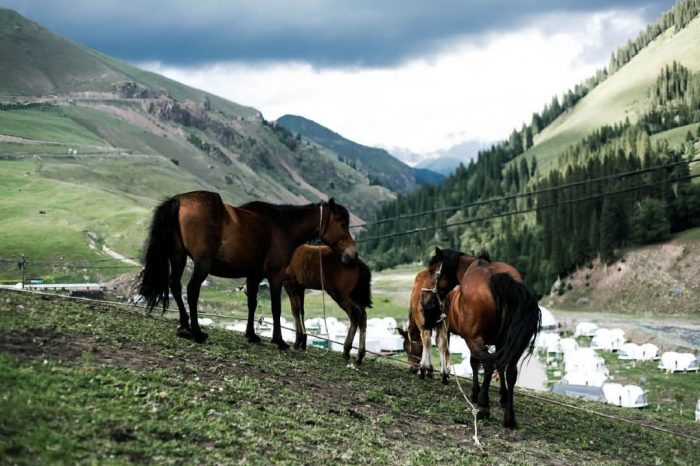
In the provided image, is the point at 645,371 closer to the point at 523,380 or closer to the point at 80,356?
the point at 523,380

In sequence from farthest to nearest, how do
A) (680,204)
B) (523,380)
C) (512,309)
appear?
(680,204), (523,380), (512,309)

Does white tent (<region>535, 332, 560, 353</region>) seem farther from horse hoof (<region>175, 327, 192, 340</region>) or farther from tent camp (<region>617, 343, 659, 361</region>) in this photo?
horse hoof (<region>175, 327, 192, 340</region>)

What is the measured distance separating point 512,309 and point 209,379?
662cm

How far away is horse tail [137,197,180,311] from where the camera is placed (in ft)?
52.4

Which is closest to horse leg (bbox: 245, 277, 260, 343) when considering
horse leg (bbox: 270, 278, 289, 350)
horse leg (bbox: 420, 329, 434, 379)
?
horse leg (bbox: 270, 278, 289, 350)

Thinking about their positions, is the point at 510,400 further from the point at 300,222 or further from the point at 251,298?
the point at 300,222

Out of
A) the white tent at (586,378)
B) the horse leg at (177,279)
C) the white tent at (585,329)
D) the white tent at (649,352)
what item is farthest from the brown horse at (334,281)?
the white tent at (585,329)

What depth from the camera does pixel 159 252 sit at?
16.2 metres

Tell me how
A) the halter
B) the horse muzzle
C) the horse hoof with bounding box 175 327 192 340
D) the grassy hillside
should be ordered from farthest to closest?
the horse muzzle < the halter < the horse hoof with bounding box 175 327 192 340 < the grassy hillside

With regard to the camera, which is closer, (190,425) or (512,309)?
(190,425)

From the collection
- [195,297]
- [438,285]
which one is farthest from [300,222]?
[438,285]

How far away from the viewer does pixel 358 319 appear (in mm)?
20859

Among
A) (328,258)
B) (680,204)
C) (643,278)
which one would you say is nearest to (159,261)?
(328,258)

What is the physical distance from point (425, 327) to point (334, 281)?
2.86m
